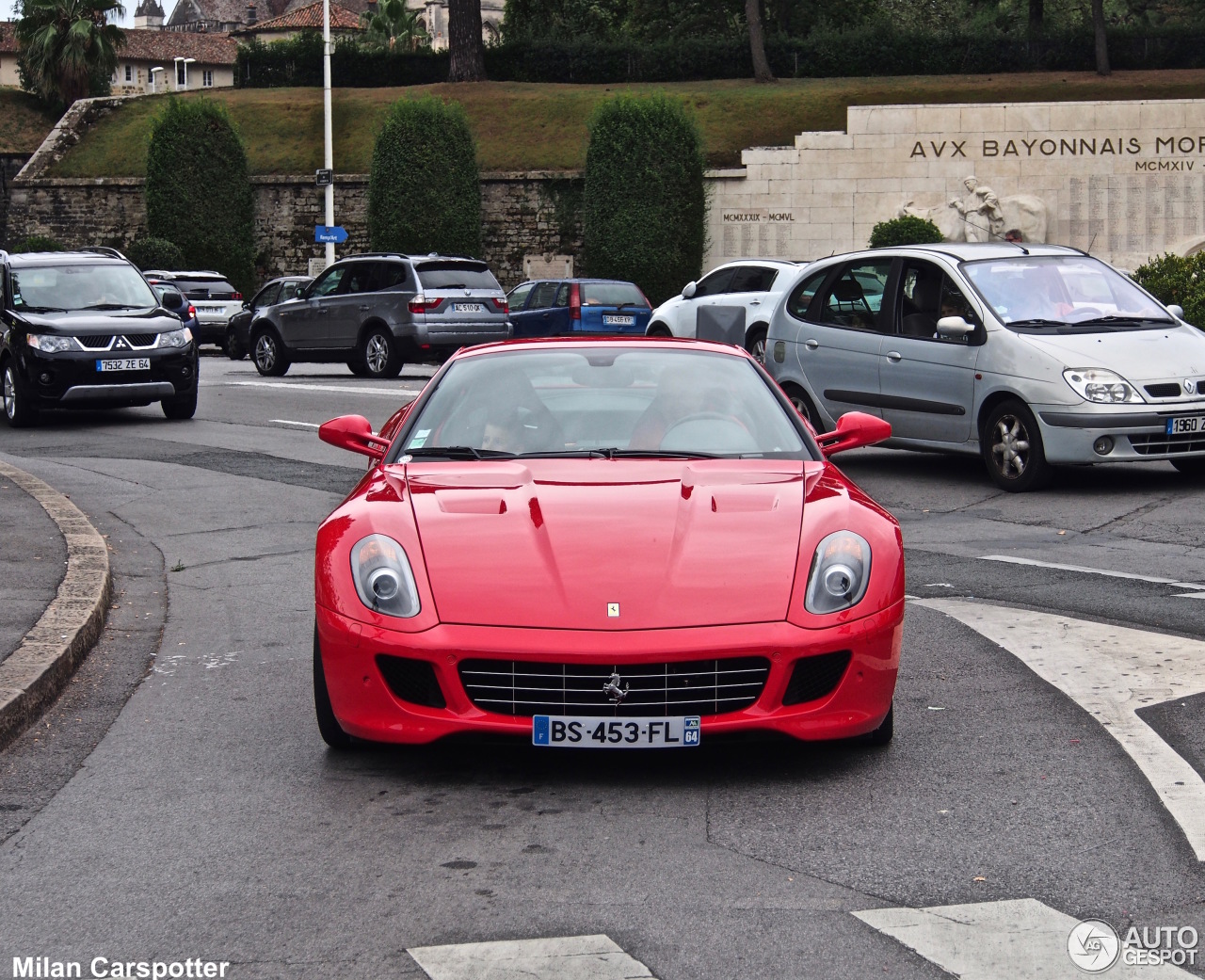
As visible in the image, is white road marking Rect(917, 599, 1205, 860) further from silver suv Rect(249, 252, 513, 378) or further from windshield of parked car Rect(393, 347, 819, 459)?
silver suv Rect(249, 252, 513, 378)

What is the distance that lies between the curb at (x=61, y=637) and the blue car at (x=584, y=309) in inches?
782

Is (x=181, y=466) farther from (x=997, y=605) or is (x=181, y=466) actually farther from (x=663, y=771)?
(x=663, y=771)

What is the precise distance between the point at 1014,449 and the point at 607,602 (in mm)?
7689

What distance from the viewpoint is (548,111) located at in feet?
165

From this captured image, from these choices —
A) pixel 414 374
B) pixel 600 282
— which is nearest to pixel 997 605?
pixel 414 374

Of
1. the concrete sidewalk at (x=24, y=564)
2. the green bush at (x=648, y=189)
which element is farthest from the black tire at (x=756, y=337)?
the green bush at (x=648, y=189)

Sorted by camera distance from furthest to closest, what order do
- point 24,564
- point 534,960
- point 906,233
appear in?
point 906,233 < point 24,564 < point 534,960

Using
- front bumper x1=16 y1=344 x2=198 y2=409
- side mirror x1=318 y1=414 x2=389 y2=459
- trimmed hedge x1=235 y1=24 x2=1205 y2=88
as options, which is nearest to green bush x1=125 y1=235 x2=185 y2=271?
trimmed hedge x1=235 y1=24 x2=1205 y2=88

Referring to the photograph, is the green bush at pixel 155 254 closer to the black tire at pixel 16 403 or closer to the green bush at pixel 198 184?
the green bush at pixel 198 184

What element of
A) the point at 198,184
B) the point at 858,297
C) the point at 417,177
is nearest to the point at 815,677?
the point at 858,297

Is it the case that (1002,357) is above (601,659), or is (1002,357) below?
above

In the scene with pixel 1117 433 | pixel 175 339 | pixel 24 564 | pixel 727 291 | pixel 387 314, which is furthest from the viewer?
pixel 387 314

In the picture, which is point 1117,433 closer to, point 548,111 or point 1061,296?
point 1061,296

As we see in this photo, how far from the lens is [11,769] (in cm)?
511
